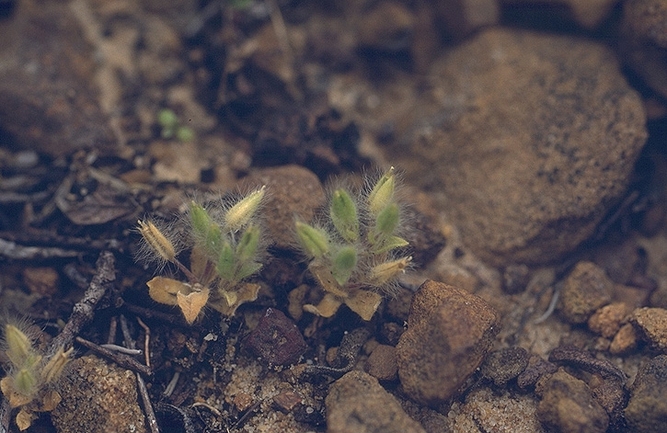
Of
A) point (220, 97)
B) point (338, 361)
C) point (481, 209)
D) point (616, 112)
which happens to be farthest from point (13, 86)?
point (616, 112)

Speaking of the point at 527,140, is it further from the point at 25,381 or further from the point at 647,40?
the point at 25,381

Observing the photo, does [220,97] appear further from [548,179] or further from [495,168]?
[548,179]

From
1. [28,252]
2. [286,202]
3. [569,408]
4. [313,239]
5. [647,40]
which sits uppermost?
[647,40]

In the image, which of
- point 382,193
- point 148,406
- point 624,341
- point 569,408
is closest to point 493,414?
point 569,408

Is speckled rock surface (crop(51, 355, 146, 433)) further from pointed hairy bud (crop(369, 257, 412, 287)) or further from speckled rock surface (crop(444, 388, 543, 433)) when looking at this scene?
speckled rock surface (crop(444, 388, 543, 433))

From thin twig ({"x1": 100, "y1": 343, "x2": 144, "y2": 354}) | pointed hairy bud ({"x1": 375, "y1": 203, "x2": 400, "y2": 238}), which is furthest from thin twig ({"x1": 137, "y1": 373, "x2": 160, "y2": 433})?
pointed hairy bud ({"x1": 375, "y1": 203, "x2": 400, "y2": 238})

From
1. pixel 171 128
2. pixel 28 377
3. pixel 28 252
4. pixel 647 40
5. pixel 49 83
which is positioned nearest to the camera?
pixel 28 377

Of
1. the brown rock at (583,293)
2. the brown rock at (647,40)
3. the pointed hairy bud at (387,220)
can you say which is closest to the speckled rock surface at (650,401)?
the brown rock at (583,293)
